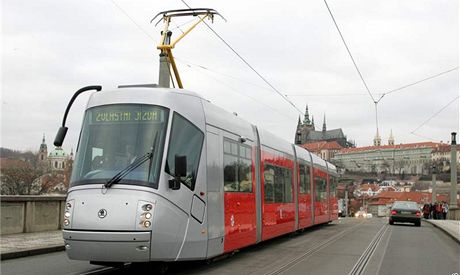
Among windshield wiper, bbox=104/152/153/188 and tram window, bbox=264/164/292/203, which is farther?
tram window, bbox=264/164/292/203

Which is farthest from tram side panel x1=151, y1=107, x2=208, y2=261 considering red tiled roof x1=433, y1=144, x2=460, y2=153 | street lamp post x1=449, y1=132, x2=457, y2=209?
red tiled roof x1=433, y1=144, x2=460, y2=153

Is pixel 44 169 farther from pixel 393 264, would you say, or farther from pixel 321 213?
pixel 393 264

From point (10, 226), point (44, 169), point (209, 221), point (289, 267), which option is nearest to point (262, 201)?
point (289, 267)

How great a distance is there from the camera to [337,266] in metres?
10.6

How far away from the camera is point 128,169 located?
812 centimetres

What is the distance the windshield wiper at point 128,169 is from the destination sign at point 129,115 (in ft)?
2.15

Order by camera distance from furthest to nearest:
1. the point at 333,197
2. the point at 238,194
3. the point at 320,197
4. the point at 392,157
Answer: the point at 392,157 < the point at 333,197 < the point at 320,197 < the point at 238,194

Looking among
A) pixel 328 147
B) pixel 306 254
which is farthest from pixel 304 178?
pixel 328 147

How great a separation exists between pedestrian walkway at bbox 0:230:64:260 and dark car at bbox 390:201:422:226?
18.7 meters

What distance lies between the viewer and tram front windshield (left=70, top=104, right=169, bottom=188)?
8.17 meters

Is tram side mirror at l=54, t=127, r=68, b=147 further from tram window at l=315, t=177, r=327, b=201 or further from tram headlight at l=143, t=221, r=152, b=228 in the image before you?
tram window at l=315, t=177, r=327, b=201

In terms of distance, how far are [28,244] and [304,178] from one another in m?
9.75

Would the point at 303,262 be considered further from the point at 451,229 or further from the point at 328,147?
the point at 328,147

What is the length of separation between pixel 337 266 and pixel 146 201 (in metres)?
4.53
